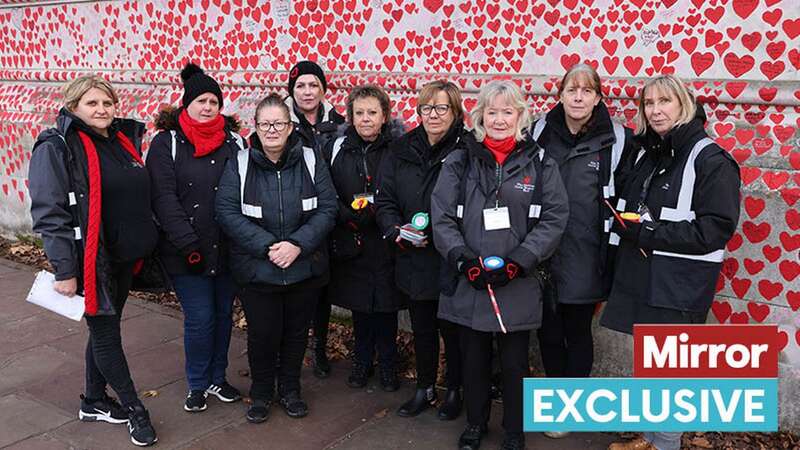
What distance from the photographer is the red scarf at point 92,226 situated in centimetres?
383

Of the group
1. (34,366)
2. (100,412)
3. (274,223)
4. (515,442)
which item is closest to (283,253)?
(274,223)

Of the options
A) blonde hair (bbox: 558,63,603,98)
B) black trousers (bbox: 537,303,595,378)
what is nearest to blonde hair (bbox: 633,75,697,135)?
blonde hair (bbox: 558,63,603,98)

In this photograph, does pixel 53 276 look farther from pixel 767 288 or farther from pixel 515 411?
pixel 767 288

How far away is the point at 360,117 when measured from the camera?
443 centimetres

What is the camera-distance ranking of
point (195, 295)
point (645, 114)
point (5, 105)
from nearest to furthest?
point (645, 114), point (195, 295), point (5, 105)

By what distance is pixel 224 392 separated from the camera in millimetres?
4703

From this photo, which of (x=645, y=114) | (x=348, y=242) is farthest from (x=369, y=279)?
(x=645, y=114)

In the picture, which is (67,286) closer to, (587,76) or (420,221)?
(420,221)

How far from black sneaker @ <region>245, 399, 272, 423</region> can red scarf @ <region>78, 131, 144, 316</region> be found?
109cm

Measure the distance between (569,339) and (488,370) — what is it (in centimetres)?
56

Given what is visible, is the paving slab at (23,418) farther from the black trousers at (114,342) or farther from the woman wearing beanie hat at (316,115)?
the woman wearing beanie hat at (316,115)

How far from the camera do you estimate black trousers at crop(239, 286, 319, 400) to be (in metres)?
4.30

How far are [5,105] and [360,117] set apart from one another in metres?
6.24

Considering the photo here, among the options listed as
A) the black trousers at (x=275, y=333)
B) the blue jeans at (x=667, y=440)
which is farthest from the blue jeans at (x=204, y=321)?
the blue jeans at (x=667, y=440)
